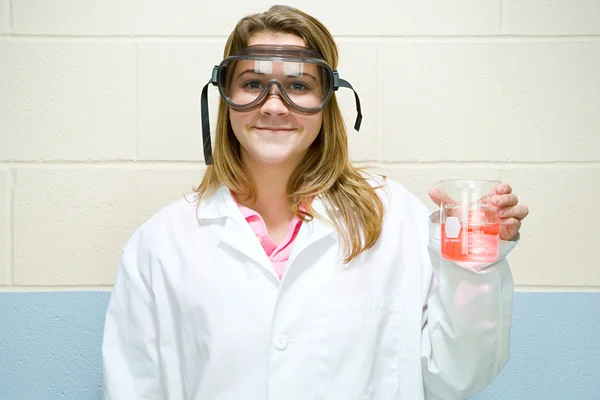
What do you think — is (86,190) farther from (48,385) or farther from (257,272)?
(257,272)

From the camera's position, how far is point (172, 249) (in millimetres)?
1586

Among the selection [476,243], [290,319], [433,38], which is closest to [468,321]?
[476,243]

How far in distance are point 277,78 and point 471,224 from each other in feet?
1.88

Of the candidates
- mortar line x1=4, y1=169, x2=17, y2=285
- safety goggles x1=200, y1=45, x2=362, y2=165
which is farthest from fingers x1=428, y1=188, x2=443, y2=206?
mortar line x1=4, y1=169, x2=17, y2=285

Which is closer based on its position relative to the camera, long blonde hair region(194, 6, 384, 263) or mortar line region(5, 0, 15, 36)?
long blonde hair region(194, 6, 384, 263)

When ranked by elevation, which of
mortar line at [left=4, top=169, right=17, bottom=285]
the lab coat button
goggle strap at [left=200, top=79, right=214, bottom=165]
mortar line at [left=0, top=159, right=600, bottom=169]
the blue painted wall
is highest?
goggle strap at [left=200, top=79, right=214, bottom=165]

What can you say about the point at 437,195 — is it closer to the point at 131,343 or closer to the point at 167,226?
the point at 167,226

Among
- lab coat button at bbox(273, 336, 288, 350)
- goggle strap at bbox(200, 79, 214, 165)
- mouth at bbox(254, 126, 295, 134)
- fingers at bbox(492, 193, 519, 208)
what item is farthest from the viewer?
goggle strap at bbox(200, 79, 214, 165)

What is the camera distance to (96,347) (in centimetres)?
190

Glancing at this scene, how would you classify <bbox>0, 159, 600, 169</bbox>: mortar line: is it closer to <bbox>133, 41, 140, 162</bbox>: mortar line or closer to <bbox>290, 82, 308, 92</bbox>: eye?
<bbox>133, 41, 140, 162</bbox>: mortar line

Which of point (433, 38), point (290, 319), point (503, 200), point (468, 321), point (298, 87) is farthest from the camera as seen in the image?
point (433, 38)

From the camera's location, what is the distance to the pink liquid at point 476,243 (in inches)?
49.2

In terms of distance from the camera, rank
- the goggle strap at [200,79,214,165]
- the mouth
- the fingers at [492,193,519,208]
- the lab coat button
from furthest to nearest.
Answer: the goggle strap at [200,79,214,165]
the mouth
the lab coat button
the fingers at [492,193,519,208]

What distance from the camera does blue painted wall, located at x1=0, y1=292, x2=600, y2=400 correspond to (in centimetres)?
187
